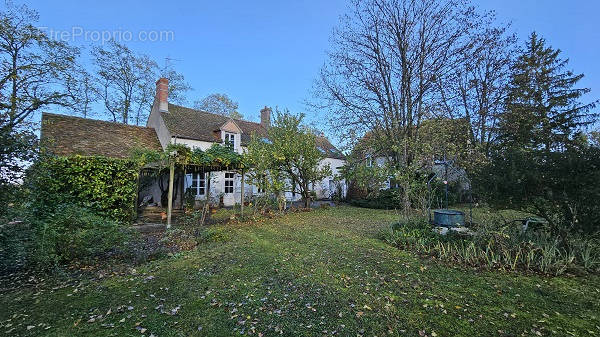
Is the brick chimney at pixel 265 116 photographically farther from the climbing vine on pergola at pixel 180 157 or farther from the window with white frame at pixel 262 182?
the climbing vine on pergola at pixel 180 157

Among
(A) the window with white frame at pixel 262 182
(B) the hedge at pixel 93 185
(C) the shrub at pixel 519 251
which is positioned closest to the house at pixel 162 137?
(A) the window with white frame at pixel 262 182

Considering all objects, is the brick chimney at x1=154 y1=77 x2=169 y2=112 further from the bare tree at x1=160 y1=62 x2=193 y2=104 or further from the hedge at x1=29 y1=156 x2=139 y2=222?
the hedge at x1=29 y1=156 x2=139 y2=222

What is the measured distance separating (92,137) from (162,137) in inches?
131

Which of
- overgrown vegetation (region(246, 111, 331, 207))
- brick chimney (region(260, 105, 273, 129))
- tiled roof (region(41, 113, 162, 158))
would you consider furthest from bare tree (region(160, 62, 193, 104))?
overgrown vegetation (region(246, 111, 331, 207))

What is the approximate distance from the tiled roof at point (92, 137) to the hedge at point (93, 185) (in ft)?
9.00

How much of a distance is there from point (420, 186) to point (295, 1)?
28.6 ft

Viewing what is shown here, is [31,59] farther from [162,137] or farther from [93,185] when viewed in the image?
[93,185]

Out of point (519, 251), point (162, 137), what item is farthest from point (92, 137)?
point (519, 251)

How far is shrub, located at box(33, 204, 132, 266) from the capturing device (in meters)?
4.35

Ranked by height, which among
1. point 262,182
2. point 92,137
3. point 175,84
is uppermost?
point 175,84

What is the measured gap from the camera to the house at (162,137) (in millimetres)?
12531

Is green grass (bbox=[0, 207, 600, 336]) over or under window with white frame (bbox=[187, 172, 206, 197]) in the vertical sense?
under

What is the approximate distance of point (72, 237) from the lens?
15.3 ft

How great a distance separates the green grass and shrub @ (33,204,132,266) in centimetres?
74
